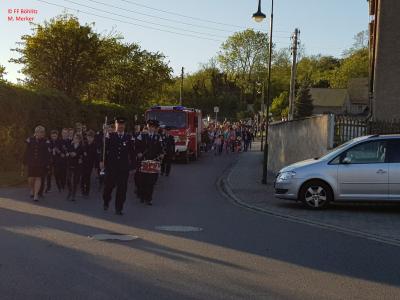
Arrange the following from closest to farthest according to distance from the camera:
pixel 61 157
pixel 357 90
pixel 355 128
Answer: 1. pixel 61 157
2. pixel 355 128
3. pixel 357 90

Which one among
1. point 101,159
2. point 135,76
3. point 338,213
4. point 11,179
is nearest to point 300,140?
point 338,213

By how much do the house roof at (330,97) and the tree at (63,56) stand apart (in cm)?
6935

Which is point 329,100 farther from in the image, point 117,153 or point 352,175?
point 117,153

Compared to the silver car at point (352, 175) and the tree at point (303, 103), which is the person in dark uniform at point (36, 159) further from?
the tree at point (303, 103)

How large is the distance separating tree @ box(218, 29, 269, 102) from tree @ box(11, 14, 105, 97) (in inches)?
2615

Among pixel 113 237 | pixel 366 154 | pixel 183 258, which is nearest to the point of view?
pixel 183 258

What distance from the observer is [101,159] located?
13297 mm

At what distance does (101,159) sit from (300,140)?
8671mm

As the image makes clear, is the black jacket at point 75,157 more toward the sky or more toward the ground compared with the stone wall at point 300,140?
more toward the ground

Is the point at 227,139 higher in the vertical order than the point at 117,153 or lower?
higher

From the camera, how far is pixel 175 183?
62.1ft

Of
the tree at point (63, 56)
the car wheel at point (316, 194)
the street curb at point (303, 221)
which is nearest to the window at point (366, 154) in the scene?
the car wheel at point (316, 194)

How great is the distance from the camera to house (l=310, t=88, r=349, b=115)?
97062 millimetres

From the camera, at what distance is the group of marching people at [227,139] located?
125ft
